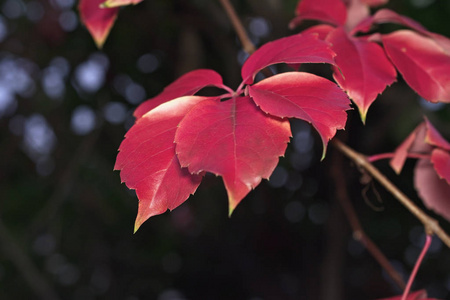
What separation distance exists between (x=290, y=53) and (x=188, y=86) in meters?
0.11

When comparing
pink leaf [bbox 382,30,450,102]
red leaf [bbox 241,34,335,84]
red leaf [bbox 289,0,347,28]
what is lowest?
pink leaf [bbox 382,30,450,102]

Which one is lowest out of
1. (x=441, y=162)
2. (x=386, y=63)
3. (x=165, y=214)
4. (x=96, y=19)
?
(x=165, y=214)

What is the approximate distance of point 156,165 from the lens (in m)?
0.35

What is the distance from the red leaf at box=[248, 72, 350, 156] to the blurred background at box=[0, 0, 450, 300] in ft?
2.76

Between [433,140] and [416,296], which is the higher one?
[433,140]

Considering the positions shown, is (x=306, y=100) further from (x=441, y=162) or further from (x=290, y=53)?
(x=441, y=162)

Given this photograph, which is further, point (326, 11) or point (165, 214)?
point (165, 214)

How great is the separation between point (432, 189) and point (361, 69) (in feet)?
0.78

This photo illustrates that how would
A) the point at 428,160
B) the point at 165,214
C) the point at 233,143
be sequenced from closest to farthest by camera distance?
the point at 233,143, the point at 428,160, the point at 165,214

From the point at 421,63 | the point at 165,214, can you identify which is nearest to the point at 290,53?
the point at 421,63

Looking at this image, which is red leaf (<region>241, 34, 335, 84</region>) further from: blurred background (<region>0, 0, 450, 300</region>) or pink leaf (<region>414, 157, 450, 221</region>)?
blurred background (<region>0, 0, 450, 300</region>)

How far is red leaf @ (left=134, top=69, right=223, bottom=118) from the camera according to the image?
43cm

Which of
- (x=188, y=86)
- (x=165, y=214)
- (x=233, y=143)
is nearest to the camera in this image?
(x=233, y=143)

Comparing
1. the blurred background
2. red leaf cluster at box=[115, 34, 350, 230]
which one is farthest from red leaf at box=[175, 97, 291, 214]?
the blurred background
